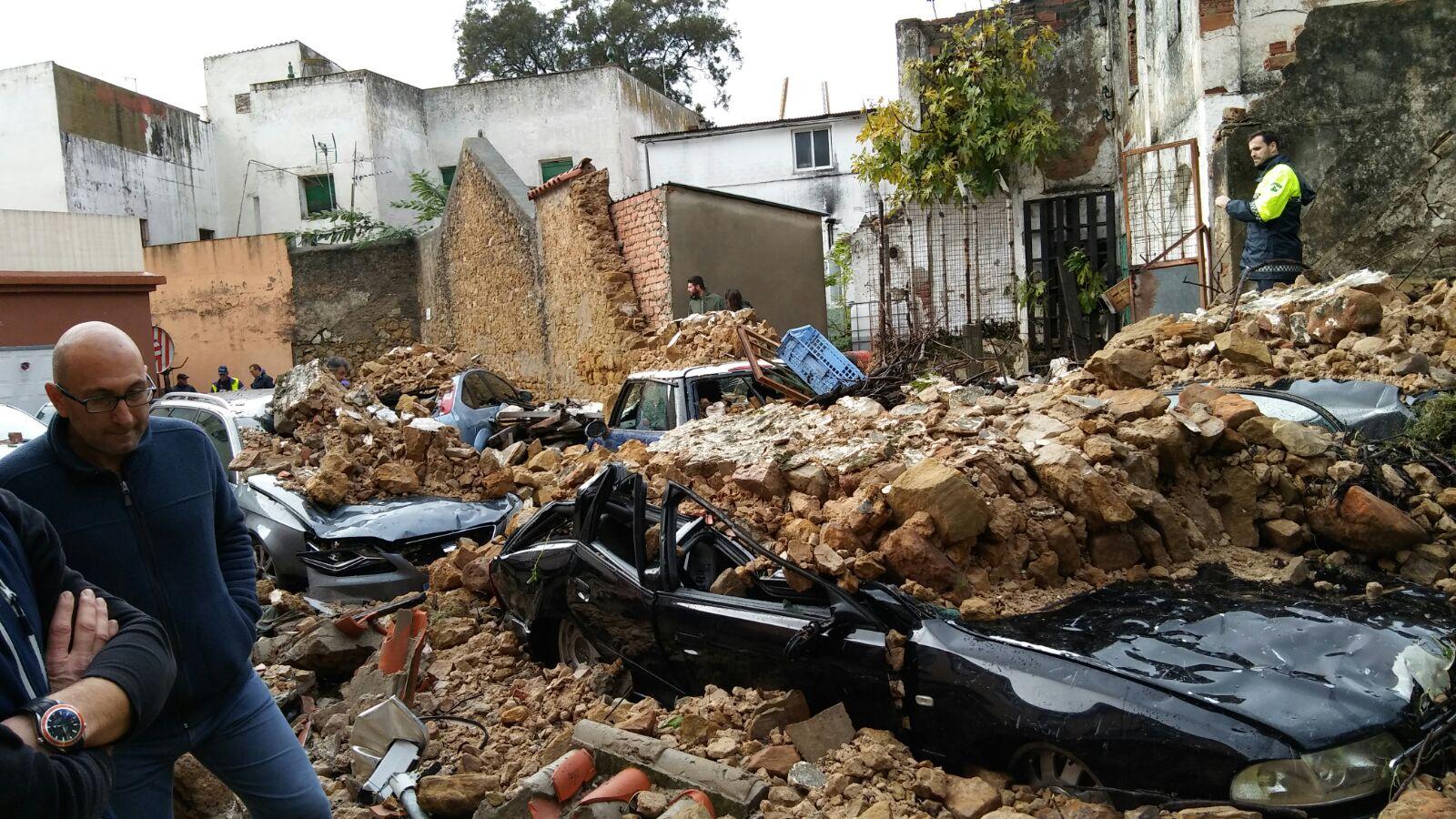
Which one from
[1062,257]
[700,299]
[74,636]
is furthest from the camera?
[1062,257]

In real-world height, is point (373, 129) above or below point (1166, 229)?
above

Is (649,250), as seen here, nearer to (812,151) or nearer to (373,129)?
(812,151)

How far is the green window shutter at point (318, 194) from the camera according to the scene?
32.3 metres

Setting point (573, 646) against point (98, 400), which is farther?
point (573, 646)

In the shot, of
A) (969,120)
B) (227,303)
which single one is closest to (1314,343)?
(969,120)

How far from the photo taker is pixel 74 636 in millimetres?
2168

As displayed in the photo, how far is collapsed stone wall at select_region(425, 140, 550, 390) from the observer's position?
714 inches

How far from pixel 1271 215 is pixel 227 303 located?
24.1m

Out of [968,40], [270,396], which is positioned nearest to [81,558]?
[270,396]

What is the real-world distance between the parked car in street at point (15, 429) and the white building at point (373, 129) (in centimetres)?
2298

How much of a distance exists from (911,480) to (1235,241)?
27.1ft

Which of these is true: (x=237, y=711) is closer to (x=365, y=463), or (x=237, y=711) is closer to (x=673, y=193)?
(x=365, y=463)

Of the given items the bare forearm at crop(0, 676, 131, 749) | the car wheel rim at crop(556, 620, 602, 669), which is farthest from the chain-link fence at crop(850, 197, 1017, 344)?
the bare forearm at crop(0, 676, 131, 749)

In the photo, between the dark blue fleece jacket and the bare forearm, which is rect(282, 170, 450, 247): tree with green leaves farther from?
the bare forearm
